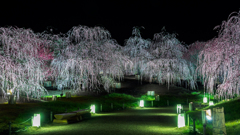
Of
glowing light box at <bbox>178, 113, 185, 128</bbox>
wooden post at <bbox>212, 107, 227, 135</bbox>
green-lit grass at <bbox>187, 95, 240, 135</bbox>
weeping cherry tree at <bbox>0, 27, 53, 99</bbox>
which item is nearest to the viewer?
wooden post at <bbox>212, 107, 227, 135</bbox>

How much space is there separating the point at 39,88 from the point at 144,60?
2059 centimetres

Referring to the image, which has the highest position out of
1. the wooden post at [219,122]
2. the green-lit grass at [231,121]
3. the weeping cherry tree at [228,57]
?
the weeping cherry tree at [228,57]

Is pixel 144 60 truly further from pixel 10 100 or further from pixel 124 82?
pixel 10 100

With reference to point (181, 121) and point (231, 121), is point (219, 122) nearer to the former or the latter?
point (181, 121)

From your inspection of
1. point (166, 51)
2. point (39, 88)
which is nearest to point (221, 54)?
point (39, 88)

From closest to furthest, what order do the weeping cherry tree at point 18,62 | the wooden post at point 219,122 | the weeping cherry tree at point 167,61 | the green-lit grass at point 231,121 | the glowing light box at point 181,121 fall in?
1. the wooden post at point 219,122
2. the green-lit grass at point 231,121
3. the glowing light box at point 181,121
4. the weeping cherry tree at point 18,62
5. the weeping cherry tree at point 167,61

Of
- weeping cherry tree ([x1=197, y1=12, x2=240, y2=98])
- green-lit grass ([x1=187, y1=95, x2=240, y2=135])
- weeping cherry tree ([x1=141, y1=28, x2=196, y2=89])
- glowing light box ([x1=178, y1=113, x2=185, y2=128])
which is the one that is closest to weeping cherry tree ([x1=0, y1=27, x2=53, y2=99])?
glowing light box ([x1=178, y1=113, x2=185, y2=128])

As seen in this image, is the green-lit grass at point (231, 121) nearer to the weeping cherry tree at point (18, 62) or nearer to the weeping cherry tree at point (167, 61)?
the weeping cherry tree at point (18, 62)

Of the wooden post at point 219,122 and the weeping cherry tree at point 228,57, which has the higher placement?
the weeping cherry tree at point 228,57

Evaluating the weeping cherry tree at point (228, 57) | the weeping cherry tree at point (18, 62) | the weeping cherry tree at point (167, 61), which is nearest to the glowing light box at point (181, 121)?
the weeping cherry tree at point (228, 57)

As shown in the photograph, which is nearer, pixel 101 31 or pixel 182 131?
pixel 182 131

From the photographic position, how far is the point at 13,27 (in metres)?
16.7

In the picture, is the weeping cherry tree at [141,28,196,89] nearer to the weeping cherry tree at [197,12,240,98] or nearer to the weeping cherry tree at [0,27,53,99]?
the weeping cherry tree at [197,12,240,98]

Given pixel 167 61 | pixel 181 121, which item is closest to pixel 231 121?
pixel 181 121
